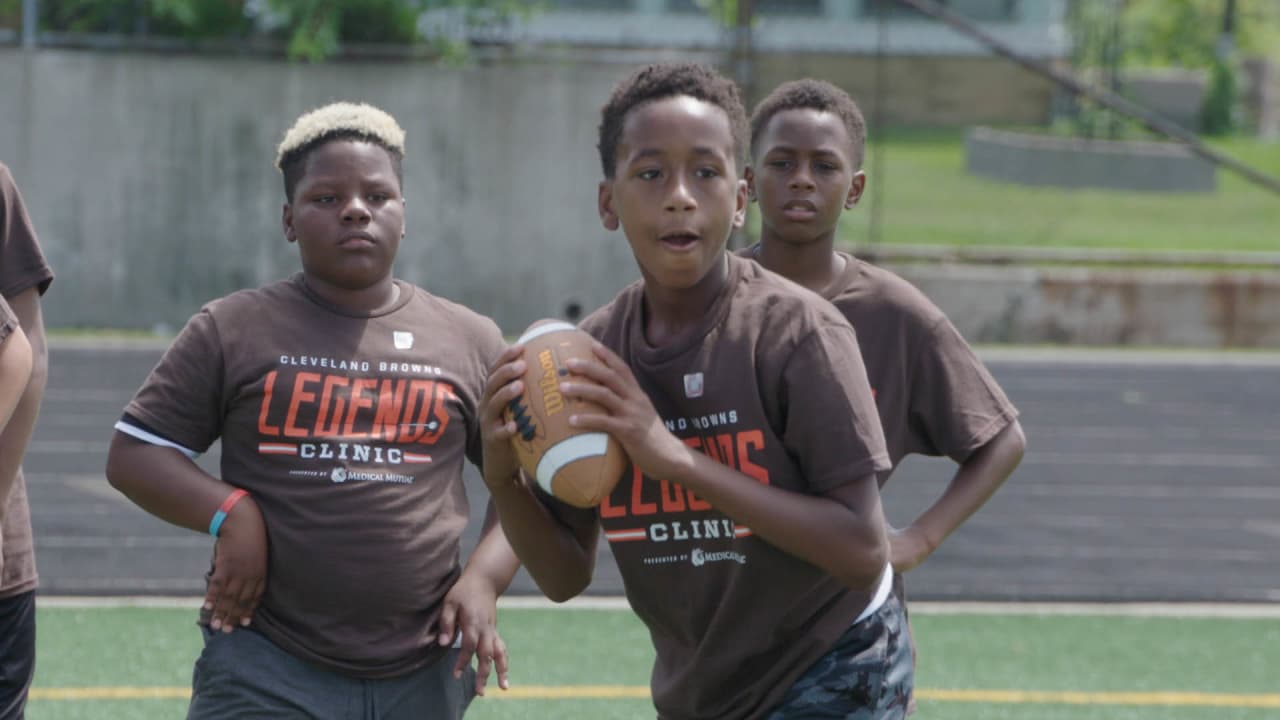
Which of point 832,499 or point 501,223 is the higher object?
point 832,499

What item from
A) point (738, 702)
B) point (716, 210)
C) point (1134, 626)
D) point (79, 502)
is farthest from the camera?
point (79, 502)

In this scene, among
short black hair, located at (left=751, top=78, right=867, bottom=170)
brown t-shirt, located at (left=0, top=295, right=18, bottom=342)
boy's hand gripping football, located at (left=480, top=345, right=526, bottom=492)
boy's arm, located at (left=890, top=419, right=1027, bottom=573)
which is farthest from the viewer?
short black hair, located at (left=751, top=78, right=867, bottom=170)

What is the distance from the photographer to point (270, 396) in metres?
3.38

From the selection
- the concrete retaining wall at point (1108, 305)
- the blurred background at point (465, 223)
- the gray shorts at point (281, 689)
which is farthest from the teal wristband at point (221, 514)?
the concrete retaining wall at point (1108, 305)

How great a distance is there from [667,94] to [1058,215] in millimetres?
20276

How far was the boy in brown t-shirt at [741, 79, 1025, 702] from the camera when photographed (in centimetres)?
370

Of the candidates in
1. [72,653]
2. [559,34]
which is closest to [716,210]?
[72,653]

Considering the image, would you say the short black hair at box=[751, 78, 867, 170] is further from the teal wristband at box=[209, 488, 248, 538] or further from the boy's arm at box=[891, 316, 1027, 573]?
the teal wristband at box=[209, 488, 248, 538]

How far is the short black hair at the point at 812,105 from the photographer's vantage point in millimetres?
3918

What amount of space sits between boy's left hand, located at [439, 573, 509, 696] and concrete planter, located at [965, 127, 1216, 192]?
2070 cm

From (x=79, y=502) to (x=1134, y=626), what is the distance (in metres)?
5.11

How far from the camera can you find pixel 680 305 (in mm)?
2898

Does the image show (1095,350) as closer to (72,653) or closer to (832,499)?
(72,653)

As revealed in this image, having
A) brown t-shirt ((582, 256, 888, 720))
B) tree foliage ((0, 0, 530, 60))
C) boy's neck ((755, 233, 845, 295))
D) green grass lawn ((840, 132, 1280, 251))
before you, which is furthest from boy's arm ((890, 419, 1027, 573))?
green grass lawn ((840, 132, 1280, 251))
